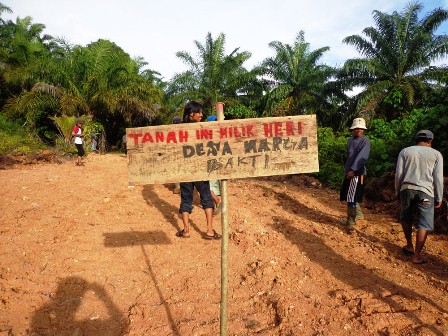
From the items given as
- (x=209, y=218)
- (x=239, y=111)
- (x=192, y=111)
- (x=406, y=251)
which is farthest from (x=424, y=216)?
(x=239, y=111)

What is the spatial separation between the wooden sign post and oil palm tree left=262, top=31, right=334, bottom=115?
14.9 metres

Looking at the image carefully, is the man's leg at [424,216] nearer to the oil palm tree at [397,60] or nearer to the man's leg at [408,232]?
the man's leg at [408,232]

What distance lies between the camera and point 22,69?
523 inches

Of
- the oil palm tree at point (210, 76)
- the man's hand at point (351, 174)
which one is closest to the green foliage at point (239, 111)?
the oil palm tree at point (210, 76)

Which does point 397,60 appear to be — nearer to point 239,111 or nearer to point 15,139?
point 239,111

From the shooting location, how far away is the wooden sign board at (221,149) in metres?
1.99

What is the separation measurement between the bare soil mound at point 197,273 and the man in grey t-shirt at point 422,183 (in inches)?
18.5

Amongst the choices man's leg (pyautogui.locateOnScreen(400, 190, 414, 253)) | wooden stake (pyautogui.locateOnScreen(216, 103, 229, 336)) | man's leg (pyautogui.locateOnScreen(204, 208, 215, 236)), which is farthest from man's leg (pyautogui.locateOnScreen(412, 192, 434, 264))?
wooden stake (pyautogui.locateOnScreen(216, 103, 229, 336))

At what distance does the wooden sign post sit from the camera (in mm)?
1987

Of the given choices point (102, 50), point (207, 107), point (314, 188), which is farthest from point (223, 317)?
point (207, 107)

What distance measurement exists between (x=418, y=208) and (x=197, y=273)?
2463 millimetres

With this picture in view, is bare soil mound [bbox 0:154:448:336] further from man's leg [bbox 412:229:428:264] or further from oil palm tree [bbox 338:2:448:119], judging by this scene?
oil palm tree [bbox 338:2:448:119]

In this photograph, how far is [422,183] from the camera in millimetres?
3332

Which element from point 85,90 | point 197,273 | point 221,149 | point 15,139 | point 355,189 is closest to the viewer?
point 221,149
